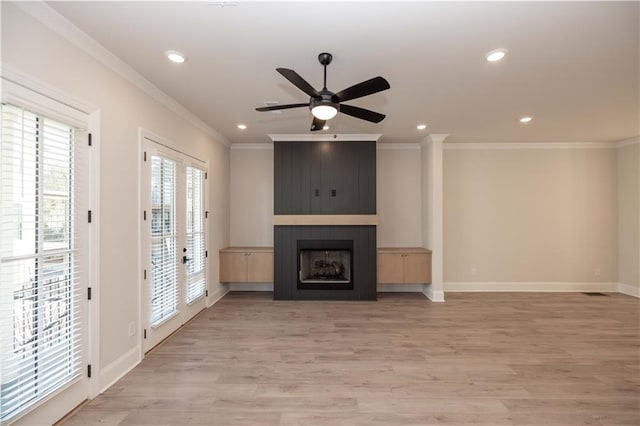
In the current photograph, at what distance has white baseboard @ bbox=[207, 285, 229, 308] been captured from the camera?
16.7 ft

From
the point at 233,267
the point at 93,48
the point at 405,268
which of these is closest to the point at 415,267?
the point at 405,268

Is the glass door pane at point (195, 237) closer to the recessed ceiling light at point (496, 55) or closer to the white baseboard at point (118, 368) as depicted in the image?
the white baseboard at point (118, 368)

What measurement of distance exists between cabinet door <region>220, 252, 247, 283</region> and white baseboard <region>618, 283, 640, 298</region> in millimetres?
7286

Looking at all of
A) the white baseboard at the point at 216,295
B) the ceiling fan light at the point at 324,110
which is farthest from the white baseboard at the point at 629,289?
the white baseboard at the point at 216,295

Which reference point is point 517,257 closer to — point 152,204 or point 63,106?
point 152,204

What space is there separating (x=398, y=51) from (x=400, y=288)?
4.66 meters

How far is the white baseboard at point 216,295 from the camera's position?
5.08m

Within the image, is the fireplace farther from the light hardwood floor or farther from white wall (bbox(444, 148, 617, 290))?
white wall (bbox(444, 148, 617, 290))

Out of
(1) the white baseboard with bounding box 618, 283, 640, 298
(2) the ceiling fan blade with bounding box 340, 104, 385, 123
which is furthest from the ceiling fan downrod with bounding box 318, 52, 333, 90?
(1) the white baseboard with bounding box 618, 283, 640, 298

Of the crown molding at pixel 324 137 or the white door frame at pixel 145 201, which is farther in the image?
the crown molding at pixel 324 137

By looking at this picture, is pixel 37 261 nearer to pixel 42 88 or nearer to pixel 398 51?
pixel 42 88

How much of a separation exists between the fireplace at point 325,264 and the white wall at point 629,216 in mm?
5343

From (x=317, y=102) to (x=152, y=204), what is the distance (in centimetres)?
227

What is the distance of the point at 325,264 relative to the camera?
5.66 m
